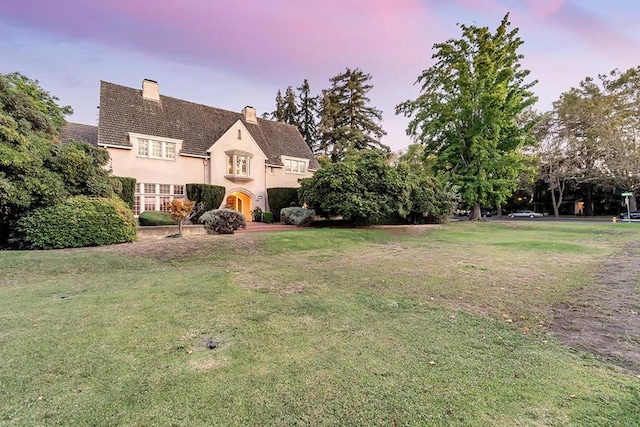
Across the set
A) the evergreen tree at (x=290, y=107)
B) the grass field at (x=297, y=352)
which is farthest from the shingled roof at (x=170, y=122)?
the grass field at (x=297, y=352)

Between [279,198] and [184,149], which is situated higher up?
[184,149]

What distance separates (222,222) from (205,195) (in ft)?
22.9

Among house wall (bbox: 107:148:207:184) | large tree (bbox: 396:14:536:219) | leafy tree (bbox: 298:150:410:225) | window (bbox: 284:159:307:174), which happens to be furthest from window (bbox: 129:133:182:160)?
large tree (bbox: 396:14:536:219)

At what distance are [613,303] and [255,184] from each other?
21.7 metres

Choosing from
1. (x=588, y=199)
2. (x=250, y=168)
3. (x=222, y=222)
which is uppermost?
(x=250, y=168)

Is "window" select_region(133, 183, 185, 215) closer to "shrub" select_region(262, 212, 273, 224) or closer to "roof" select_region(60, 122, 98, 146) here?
Result: "roof" select_region(60, 122, 98, 146)

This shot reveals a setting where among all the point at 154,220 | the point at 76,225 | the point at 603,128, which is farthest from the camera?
the point at 603,128

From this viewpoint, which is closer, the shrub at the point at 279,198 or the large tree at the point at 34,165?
the large tree at the point at 34,165

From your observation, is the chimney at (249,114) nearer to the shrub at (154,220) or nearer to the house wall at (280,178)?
the house wall at (280,178)

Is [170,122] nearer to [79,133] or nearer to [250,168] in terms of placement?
[79,133]

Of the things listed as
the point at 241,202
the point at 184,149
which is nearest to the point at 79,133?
the point at 184,149

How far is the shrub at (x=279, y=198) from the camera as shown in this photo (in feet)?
77.3

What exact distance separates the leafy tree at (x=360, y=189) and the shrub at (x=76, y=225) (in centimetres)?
995

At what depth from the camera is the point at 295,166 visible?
26875 millimetres
